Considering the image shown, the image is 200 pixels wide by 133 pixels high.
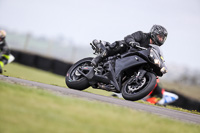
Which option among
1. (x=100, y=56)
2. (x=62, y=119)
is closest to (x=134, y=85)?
(x=100, y=56)

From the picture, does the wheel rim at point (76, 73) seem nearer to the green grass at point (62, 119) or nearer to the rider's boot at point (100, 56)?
the rider's boot at point (100, 56)

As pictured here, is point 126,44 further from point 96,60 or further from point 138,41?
point 96,60

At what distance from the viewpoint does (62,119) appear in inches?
138

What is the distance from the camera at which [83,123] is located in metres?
3.56

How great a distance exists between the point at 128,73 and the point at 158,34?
106 centimetres

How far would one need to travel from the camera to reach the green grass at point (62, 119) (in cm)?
310

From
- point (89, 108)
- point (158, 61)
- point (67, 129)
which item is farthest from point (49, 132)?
point (158, 61)

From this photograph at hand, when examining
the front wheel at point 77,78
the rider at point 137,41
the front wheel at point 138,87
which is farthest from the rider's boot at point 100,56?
the front wheel at point 138,87

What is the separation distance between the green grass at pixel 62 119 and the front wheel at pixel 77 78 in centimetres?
316

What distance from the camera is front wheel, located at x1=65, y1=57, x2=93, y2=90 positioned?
7.84 meters

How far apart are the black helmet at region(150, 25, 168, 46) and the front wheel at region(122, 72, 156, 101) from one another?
877 millimetres

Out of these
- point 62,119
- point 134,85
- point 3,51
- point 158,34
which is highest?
point 158,34

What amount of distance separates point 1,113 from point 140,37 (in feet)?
15.2

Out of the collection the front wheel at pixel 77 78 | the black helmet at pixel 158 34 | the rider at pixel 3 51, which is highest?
the black helmet at pixel 158 34
